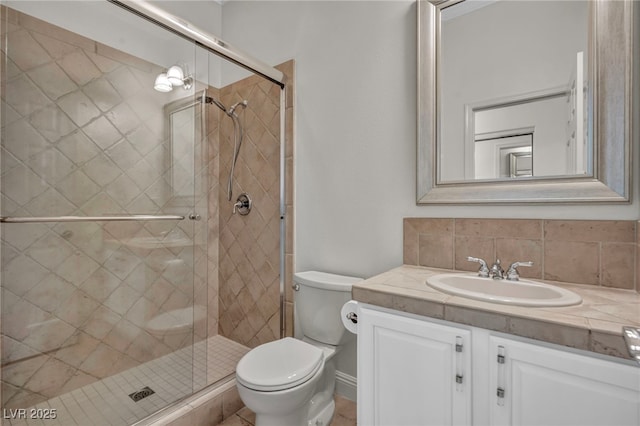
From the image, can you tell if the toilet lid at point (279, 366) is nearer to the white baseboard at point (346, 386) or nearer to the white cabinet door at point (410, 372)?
the white cabinet door at point (410, 372)

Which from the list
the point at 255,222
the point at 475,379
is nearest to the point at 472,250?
the point at 475,379

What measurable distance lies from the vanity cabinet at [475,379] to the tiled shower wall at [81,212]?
1.32 metres

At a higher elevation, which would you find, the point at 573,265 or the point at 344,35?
the point at 344,35

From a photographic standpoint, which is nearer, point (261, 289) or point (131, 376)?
point (131, 376)

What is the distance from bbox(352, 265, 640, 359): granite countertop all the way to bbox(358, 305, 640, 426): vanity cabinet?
0.12ft

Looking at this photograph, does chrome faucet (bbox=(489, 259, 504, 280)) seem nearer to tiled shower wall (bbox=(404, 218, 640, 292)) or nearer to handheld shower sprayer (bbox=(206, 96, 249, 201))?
tiled shower wall (bbox=(404, 218, 640, 292))

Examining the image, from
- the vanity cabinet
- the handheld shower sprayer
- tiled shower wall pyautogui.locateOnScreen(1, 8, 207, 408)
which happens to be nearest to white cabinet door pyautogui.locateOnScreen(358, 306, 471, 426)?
the vanity cabinet

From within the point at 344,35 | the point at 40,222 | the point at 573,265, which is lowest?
the point at 573,265

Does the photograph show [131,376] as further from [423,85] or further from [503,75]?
[503,75]

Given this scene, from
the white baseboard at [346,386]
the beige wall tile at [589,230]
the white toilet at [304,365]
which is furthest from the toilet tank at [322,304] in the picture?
the beige wall tile at [589,230]

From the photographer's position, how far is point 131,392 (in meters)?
1.57

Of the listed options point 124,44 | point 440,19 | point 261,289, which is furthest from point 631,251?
point 124,44

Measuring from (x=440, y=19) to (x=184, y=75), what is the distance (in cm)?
141

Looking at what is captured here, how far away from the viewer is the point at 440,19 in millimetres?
1440
